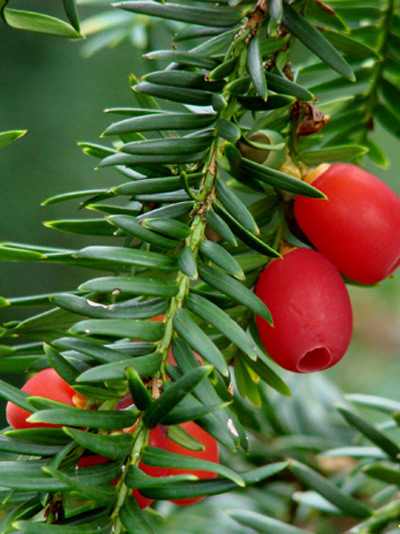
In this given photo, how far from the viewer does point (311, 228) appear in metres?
0.50

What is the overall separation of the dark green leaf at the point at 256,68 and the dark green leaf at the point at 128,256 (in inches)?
5.0

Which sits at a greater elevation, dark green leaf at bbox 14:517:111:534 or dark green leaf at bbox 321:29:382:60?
dark green leaf at bbox 321:29:382:60

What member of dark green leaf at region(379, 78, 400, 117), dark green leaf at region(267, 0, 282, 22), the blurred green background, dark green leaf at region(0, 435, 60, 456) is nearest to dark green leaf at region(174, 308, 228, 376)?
dark green leaf at region(0, 435, 60, 456)

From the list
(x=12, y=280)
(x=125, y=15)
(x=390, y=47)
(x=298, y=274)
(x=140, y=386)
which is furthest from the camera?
(x=12, y=280)

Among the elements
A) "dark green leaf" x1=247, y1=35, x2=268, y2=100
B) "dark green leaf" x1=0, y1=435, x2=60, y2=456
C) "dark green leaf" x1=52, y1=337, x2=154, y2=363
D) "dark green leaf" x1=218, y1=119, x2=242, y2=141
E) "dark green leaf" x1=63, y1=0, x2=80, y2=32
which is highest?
"dark green leaf" x1=63, y1=0, x2=80, y2=32

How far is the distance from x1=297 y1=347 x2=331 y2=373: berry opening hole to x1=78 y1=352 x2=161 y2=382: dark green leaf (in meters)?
0.14

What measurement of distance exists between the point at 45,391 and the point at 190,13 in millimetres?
302

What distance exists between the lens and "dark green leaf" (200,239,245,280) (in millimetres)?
423

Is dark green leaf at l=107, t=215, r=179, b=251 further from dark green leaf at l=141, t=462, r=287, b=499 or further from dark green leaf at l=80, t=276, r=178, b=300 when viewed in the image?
dark green leaf at l=141, t=462, r=287, b=499

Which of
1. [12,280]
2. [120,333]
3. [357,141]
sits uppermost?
[120,333]

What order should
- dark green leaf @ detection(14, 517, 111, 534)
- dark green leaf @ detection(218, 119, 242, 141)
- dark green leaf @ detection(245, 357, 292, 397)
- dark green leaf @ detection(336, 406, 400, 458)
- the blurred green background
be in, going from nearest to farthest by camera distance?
dark green leaf @ detection(14, 517, 111, 534), dark green leaf @ detection(218, 119, 242, 141), dark green leaf @ detection(245, 357, 292, 397), dark green leaf @ detection(336, 406, 400, 458), the blurred green background

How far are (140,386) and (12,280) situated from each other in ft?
6.91

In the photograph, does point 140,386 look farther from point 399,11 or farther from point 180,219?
point 399,11

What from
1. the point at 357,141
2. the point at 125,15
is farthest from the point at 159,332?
the point at 125,15
